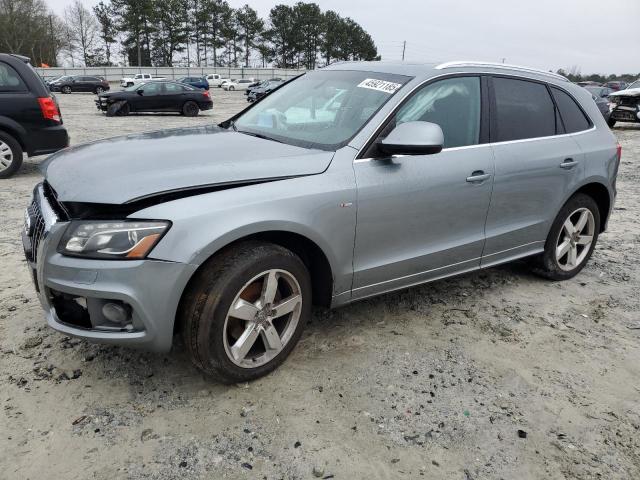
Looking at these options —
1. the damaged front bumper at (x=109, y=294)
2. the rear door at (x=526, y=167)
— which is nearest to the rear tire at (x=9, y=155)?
the damaged front bumper at (x=109, y=294)

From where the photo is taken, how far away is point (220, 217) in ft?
7.81

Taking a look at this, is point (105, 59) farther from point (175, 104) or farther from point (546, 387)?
point (546, 387)

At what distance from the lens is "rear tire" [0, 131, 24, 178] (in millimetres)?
7234

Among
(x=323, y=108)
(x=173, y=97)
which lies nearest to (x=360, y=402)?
(x=323, y=108)

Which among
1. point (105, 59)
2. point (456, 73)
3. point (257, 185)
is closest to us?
point (257, 185)

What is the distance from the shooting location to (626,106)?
1725cm

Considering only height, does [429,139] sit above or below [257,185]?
above

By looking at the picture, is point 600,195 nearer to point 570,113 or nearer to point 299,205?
point 570,113

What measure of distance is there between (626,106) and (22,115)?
17744mm

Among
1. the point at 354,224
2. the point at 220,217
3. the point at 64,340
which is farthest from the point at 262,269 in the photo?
the point at 64,340

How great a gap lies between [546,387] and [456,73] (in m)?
2.01

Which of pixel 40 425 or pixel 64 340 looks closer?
Answer: pixel 40 425

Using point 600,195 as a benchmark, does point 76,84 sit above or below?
below

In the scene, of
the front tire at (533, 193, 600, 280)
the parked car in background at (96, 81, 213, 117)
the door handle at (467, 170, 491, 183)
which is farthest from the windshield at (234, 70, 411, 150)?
the parked car in background at (96, 81, 213, 117)
